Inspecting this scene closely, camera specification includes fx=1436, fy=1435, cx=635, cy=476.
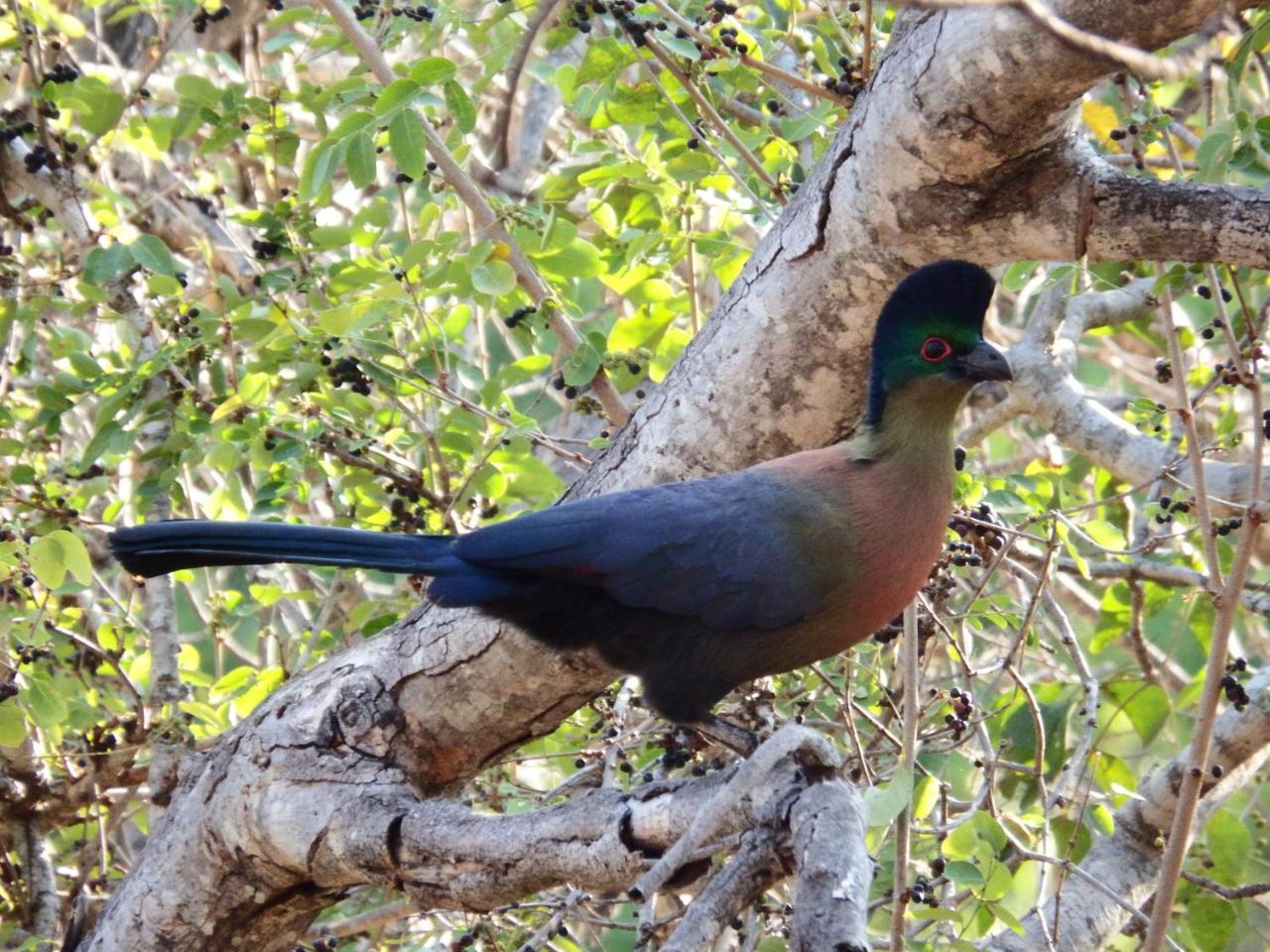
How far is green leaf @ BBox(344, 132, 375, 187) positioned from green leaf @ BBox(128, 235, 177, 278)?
711 millimetres

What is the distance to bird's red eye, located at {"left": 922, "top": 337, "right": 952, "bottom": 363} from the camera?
296 cm

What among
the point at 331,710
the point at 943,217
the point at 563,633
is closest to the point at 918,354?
the point at 943,217

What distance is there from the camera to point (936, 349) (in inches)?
118

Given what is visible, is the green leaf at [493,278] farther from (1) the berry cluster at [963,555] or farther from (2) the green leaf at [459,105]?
(1) the berry cluster at [963,555]

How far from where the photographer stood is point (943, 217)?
255 centimetres

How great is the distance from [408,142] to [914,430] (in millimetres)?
1276

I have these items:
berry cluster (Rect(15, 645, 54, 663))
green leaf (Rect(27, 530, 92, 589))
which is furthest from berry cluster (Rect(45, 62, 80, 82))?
berry cluster (Rect(15, 645, 54, 663))

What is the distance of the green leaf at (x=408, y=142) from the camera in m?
3.17

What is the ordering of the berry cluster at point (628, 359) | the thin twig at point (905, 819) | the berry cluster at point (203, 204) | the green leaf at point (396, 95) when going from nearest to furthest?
the thin twig at point (905, 819) → the green leaf at point (396, 95) → the berry cluster at point (628, 359) → the berry cluster at point (203, 204)

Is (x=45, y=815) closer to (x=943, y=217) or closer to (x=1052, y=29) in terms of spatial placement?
(x=943, y=217)

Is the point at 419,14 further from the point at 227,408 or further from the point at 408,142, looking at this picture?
the point at 227,408

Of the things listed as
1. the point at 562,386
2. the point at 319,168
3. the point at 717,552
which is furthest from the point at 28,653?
the point at 717,552

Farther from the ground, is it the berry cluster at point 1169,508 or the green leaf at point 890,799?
the green leaf at point 890,799

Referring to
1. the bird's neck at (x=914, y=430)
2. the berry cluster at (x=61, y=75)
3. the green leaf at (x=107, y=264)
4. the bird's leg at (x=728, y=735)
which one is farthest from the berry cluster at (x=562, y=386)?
the berry cluster at (x=61, y=75)
